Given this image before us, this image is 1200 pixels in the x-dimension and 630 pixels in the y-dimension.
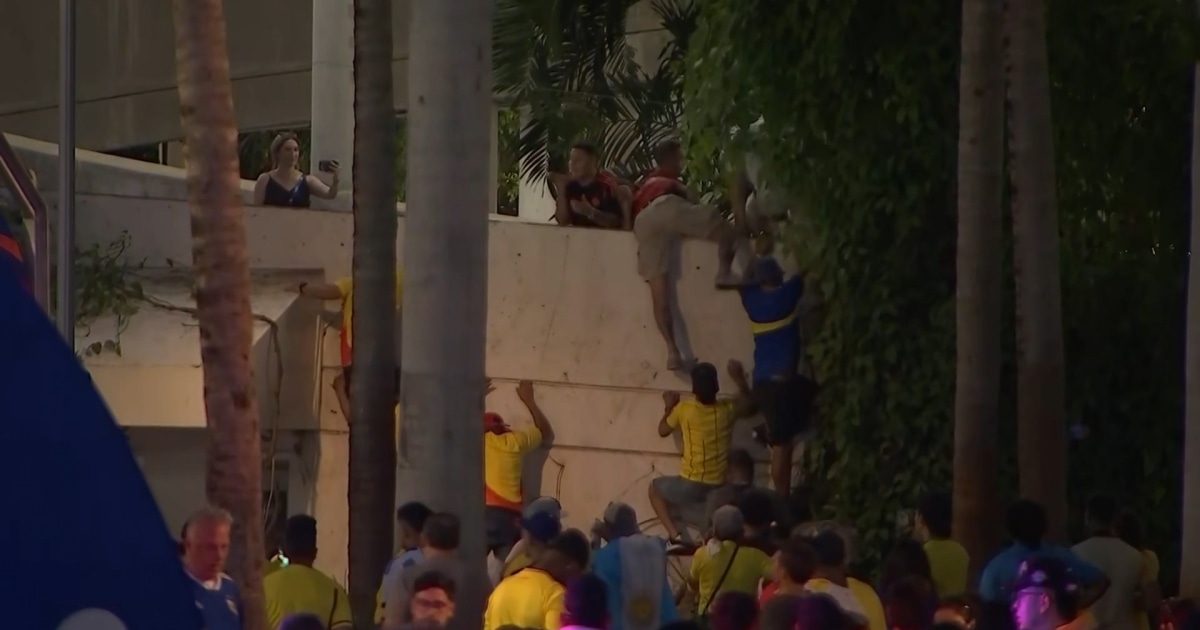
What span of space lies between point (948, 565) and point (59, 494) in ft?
25.9

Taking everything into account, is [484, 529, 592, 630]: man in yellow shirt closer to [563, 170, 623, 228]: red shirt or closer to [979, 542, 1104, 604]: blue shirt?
[979, 542, 1104, 604]: blue shirt

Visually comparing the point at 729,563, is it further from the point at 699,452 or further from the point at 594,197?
the point at 594,197

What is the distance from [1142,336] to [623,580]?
7.37 metres

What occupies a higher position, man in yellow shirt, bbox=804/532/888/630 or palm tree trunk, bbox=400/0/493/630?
palm tree trunk, bbox=400/0/493/630

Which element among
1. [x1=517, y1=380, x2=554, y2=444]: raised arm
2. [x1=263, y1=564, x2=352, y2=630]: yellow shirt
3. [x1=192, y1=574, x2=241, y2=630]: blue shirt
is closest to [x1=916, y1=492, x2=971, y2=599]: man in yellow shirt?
[x1=263, y1=564, x2=352, y2=630]: yellow shirt

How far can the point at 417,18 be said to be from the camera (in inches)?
369

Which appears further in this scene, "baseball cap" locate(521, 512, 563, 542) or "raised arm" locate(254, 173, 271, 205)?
"raised arm" locate(254, 173, 271, 205)

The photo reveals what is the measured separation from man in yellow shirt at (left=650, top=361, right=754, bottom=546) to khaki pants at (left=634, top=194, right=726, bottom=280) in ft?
3.28

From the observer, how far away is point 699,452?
1482 cm

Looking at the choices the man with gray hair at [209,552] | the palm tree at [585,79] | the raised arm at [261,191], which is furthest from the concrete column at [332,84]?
the man with gray hair at [209,552]

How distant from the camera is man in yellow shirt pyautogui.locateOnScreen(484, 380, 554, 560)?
14875 mm

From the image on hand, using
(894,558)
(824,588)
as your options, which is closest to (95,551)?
(824,588)

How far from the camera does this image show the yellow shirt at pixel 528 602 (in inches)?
314

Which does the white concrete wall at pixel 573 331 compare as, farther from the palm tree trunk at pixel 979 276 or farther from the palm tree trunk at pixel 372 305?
the palm tree trunk at pixel 372 305
